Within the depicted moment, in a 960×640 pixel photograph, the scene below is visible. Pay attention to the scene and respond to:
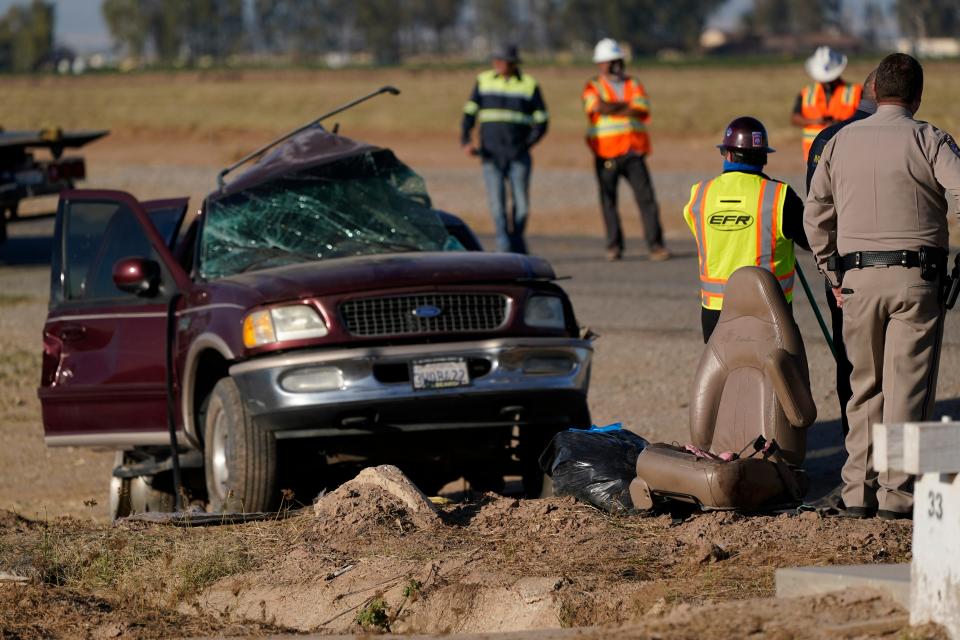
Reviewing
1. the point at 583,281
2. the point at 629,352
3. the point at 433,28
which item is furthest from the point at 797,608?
the point at 433,28

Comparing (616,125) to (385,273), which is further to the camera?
(616,125)

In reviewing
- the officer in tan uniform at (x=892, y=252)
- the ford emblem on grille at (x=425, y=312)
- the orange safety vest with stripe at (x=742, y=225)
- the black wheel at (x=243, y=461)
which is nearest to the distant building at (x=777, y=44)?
the orange safety vest with stripe at (x=742, y=225)

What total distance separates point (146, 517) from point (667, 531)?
8.36ft

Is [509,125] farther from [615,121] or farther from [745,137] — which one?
[745,137]

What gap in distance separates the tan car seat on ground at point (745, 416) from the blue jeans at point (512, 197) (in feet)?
30.6

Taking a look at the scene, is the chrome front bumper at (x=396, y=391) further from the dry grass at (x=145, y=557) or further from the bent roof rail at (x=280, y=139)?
the bent roof rail at (x=280, y=139)

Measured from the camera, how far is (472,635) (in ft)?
18.7

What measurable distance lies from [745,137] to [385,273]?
1.83 m

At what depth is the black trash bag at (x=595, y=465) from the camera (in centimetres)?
760

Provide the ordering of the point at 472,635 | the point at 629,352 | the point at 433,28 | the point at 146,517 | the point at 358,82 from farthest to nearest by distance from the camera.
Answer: the point at 433,28 < the point at 358,82 < the point at 629,352 < the point at 146,517 < the point at 472,635

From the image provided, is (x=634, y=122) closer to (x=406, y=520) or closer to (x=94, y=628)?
(x=406, y=520)

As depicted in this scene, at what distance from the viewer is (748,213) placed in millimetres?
7887

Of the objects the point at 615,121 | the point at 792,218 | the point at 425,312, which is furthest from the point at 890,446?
the point at 615,121

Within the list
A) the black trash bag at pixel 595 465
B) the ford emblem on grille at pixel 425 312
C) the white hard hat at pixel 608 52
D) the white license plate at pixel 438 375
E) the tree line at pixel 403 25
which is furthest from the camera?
the tree line at pixel 403 25
